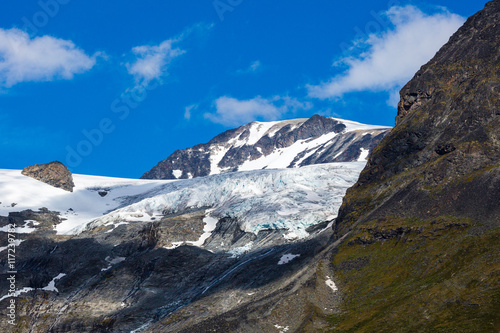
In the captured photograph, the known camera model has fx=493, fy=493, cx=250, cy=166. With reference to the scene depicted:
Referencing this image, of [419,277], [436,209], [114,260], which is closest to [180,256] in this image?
[114,260]

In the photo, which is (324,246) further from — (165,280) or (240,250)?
(165,280)

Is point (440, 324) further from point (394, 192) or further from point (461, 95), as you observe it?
point (461, 95)

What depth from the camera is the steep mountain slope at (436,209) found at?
168ft

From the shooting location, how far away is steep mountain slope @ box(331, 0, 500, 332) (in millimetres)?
51188

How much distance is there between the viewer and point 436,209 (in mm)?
72625

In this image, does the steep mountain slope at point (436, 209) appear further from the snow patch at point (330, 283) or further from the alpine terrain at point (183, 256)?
the alpine terrain at point (183, 256)

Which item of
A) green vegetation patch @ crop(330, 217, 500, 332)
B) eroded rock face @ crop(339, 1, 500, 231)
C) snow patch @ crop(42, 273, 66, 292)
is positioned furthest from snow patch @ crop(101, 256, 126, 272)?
green vegetation patch @ crop(330, 217, 500, 332)

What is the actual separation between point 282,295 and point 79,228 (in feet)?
348

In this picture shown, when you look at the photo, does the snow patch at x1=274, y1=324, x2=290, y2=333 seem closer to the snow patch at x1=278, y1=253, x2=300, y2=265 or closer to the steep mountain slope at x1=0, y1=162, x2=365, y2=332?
the steep mountain slope at x1=0, y1=162, x2=365, y2=332

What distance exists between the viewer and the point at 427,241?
67.1 m

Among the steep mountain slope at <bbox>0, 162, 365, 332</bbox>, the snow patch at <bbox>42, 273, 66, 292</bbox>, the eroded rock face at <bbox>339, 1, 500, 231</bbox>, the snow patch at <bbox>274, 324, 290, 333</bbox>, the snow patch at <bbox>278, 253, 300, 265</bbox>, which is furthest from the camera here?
the snow patch at <bbox>42, 273, 66, 292</bbox>

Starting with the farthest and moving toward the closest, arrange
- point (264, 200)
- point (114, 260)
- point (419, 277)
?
1. point (264, 200)
2. point (114, 260)
3. point (419, 277)

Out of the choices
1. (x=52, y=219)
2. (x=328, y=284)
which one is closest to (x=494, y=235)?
(x=328, y=284)

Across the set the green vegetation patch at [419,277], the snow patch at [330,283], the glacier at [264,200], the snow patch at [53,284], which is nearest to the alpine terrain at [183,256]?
the snow patch at [330,283]
